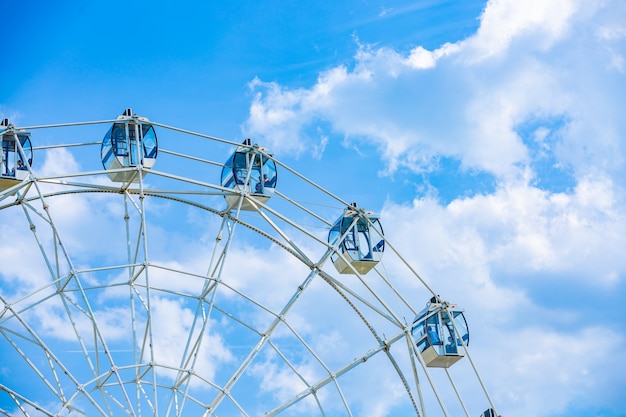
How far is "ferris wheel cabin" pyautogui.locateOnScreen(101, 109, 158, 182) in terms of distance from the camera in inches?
1303

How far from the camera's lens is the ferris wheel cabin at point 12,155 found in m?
32.7

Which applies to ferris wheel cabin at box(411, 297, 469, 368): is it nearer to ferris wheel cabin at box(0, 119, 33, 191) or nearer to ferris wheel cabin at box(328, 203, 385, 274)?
ferris wheel cabin at box(328, 203, 385, 274)

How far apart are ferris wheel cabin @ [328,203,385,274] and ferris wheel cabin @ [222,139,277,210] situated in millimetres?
2820

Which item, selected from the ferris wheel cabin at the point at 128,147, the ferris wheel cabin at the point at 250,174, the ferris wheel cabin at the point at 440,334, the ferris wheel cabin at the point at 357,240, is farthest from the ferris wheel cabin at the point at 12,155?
the ferris wheel cabin at the point at 440,334

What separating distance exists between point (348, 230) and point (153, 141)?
279 inches

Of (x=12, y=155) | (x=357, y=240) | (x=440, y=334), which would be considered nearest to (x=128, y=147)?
(x=12, y=155)

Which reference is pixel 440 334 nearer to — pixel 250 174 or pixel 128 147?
pixel 250 174

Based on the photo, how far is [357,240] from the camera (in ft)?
120

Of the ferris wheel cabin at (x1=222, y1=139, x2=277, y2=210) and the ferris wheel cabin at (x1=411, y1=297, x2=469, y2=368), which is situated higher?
the ferris wheel cabin at (x1=222, y1=139, x2=277, y2=210)

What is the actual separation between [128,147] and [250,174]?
4068 millimetres

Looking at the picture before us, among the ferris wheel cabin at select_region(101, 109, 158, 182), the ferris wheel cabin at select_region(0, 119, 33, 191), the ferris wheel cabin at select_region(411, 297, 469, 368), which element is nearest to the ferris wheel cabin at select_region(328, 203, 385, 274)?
the ferris wheel cabin at select_region(411, 297, 469, 368)

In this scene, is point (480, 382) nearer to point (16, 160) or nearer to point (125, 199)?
point (125, 199)

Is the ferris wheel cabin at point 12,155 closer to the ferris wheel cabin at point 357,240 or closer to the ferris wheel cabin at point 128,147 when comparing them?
the ferris wheel cabin at point 128,147

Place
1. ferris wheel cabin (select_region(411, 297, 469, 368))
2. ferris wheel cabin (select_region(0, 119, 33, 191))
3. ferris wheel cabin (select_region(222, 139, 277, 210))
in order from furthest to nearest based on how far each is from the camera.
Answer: ferris wheel cabin (select_region(411, 297, 469, 368)), ferris wheel cabin (select_region(222, 139, 277, 210)), ferris wheel cabin (select_region(0, 119, 33, 191))
